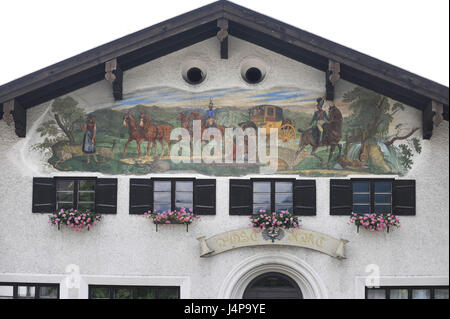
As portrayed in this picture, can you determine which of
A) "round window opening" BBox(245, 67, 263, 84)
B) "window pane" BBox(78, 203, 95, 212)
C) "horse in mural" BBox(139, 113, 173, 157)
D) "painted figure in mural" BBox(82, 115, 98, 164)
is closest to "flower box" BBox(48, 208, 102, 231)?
"window pane" BBox(78, 203, 95, 212)

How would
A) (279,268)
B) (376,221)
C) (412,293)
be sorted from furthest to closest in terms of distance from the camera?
(279,268), (412,293), (376,221)

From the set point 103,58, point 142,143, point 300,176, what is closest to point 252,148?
point 300,176

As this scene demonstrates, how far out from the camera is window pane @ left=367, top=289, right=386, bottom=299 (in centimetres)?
1235

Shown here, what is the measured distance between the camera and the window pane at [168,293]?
40.7 feet

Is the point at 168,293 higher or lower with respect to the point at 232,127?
lower

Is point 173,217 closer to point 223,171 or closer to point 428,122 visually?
point 223,171

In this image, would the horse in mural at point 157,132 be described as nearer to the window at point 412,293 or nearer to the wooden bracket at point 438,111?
the window at point 412,293

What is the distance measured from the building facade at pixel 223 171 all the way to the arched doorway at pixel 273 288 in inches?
1.1

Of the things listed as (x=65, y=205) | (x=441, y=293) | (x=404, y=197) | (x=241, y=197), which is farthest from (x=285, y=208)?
(x=65, y=205)

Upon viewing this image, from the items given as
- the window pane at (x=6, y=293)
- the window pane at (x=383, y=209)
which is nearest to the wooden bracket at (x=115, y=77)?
the window pane at (x=6, y=293)

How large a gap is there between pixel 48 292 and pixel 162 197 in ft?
9.52

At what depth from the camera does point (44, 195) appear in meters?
12.5
